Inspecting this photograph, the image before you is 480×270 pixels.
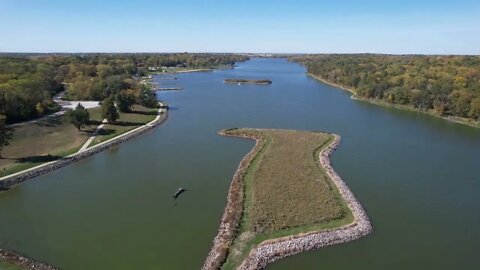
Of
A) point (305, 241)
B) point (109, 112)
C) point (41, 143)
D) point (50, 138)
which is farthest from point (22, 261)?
point (109, 112)

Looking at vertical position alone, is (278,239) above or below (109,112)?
below

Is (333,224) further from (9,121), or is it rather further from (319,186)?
(9,121)

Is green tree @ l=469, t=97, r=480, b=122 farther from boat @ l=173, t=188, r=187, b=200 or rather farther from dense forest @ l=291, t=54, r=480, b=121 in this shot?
boat @ l=173, t=188, r=187, b=200

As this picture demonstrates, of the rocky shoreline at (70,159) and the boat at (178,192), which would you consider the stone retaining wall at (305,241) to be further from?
the rocky shoreline at (70,159)

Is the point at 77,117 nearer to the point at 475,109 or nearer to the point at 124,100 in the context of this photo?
the point at 124,100

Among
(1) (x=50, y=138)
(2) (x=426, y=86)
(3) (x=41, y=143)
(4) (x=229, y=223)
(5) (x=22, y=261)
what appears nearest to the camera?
(5) (x=22, y=261)

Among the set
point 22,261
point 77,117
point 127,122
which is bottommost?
point 127,122
